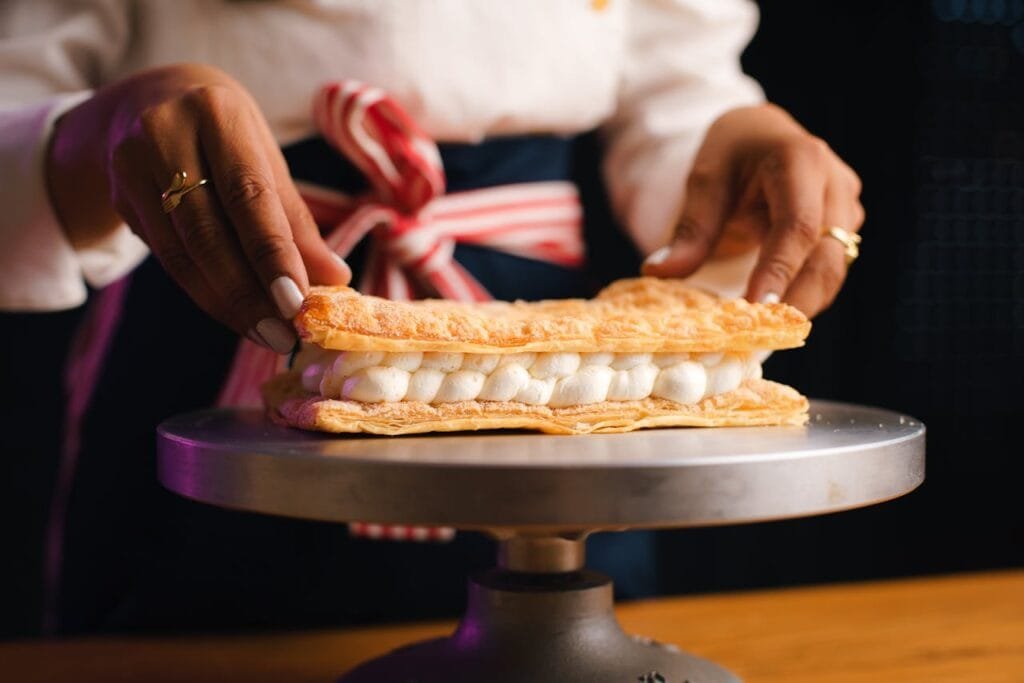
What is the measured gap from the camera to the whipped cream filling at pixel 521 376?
2.09ft

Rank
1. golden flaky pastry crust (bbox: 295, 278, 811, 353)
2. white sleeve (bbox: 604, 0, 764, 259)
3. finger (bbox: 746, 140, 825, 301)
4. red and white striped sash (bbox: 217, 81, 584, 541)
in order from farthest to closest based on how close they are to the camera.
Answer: white sleeve (bbox: 604, 0, 764, 259) → red and white striped sash (bbox: 217, 81, 584, 541) → finger (bbox: 746, 140, 825, 301) → golden flaky pastry crust (bbox: 295, 278, 811, 353)

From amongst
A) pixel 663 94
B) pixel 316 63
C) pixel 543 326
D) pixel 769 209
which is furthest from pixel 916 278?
pixel 543 326

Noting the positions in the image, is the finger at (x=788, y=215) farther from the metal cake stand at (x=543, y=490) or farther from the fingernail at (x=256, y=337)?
the fingernail at (x=256, y=337)

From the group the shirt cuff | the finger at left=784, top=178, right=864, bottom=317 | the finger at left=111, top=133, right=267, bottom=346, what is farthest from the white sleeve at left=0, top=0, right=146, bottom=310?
the finger at left=784, top=178, right=864, bottom=317

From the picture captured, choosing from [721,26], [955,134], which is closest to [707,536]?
[955,134]

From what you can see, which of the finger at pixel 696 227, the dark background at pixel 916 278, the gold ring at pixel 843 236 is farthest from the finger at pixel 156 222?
the dark background at pixel 916 278

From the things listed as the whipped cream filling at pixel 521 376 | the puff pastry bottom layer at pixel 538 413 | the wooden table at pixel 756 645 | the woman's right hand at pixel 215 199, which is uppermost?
the woman's right hand at pixel 215 199

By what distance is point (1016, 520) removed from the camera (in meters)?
2.10

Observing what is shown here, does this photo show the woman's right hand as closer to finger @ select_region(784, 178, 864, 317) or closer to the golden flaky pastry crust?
the golden flaky pastry crust

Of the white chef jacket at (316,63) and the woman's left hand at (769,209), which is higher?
the white chef jacket at (316,63)

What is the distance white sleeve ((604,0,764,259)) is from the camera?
3.64 ft

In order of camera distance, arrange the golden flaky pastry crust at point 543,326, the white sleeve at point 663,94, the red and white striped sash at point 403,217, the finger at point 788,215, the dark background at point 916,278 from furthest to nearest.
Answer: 1. the dark background at point 916,278
2. the white sleeve at point 663,94
3. the red and white striped sash at point 403,217
4. the finger at point 788,215
5. the golden flaky pastry crust at point 543,326

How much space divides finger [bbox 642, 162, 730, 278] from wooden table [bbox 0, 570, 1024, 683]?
0.31 meters

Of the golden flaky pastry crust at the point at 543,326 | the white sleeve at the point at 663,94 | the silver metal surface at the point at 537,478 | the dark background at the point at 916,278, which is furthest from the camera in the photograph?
the dark background at the point at 916,278
